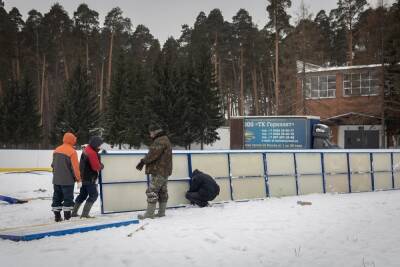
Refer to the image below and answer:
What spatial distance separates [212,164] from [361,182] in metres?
6.13

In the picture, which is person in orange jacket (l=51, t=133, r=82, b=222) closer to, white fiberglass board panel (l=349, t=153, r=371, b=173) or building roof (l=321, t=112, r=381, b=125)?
white fiberglass board panel (l=349, t=153, r=371, b=173)

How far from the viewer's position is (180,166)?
440 inches

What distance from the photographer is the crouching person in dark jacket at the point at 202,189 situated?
10273mm

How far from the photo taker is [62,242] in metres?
6.73

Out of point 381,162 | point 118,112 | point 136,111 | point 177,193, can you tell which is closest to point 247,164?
point 177,193

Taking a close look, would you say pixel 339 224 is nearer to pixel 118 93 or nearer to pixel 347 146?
pixel 347 146

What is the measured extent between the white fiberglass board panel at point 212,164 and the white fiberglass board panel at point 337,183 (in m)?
3.99

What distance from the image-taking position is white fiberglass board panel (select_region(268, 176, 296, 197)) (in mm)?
12906

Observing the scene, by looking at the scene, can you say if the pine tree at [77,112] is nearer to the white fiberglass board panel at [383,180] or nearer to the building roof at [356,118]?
the building roof at [356,118]

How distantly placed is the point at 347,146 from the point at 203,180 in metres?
27.7

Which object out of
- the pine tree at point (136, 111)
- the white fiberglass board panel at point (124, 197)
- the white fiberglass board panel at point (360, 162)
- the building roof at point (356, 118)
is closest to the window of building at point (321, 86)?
the building roof at point (356, 118)

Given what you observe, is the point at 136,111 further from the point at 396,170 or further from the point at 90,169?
the point at 90,169

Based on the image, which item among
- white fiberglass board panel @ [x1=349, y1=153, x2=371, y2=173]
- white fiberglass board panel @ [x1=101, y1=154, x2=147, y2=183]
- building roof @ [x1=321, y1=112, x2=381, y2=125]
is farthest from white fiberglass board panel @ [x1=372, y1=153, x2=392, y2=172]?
building roof @ [x1=321, y1=112, x2=381, y2=125]

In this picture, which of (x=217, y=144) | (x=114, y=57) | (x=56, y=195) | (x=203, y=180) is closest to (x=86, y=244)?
(x=56, y=195)
